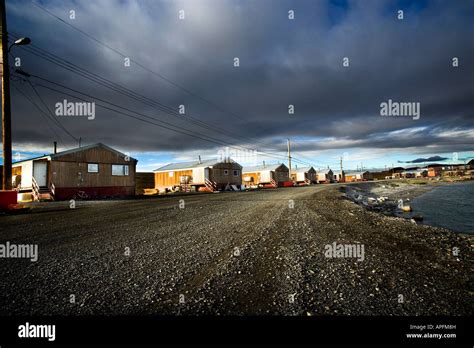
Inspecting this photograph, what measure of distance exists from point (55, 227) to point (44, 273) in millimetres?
5669

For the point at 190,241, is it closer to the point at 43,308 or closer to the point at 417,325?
the point at 43,308

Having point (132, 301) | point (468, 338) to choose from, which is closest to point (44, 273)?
point (132, 301)

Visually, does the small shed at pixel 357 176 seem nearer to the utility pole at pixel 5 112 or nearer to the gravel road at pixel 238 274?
the gravel road at pixel 238 274

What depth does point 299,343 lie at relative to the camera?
8.59ft

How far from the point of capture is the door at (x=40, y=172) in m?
24.7

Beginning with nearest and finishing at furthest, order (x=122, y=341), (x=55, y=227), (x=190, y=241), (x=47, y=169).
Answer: (x=122, y=341) → (x=190, y=241) → (x=55, y=227) → (x=47, y=169)

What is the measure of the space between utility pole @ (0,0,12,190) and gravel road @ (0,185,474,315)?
1083 cm

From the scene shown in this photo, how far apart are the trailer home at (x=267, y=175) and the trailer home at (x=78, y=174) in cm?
4249

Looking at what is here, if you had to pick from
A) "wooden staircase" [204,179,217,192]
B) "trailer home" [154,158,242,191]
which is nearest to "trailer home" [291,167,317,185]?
"trailer home" [154,158,242,191]

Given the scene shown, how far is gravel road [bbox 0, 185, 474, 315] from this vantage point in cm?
322

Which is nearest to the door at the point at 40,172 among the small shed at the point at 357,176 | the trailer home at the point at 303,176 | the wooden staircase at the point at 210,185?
the wooden staircase at the point at 210,185

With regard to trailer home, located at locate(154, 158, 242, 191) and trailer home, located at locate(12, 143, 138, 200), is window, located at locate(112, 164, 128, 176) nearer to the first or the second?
trailer home, located at locate(12, 143, 138, 200)

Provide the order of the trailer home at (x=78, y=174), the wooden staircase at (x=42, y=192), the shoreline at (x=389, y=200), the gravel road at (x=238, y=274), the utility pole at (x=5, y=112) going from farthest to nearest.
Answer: the trailer home at (x=78, y=174), the wooden staircase at (x=42, y=192), the utility pole at (x=5, y=112), the shoreline at (x=389, y=200), the gravel road at (x=238, y=274)

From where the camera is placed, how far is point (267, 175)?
67062 millimetres
